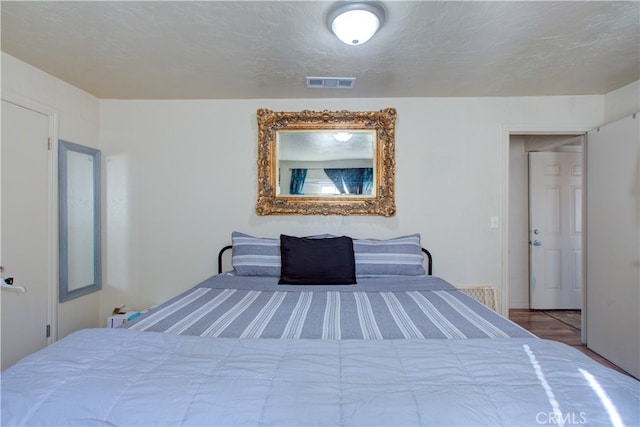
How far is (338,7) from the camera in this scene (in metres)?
1.48

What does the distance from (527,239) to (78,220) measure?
189 inches

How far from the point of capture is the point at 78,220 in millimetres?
2539

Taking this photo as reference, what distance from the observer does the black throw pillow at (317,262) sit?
7.05 feet

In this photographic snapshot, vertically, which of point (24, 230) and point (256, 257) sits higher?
point (24, 230)

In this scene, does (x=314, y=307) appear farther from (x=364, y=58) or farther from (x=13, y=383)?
(x=364, y=58)

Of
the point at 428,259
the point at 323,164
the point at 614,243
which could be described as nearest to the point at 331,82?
the point at 323,164

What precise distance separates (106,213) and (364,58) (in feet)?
8.75

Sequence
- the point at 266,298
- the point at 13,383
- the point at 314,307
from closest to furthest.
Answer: the point at 13,383, the point at 314,307, the point at 266,298

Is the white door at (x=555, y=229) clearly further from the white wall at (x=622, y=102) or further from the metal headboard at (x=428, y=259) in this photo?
the metal headboard at (x=428, y=259)

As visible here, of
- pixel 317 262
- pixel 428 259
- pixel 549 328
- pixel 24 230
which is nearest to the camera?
pixel 24 230

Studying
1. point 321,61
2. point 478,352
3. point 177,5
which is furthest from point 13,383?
point 321,61

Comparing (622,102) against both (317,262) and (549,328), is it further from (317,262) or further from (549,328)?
(317,262)

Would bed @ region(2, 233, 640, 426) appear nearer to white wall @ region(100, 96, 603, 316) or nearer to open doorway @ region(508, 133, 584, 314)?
white wall @ region(100, 96, 603, 316)

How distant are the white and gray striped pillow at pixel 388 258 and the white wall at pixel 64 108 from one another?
7.87 feet
